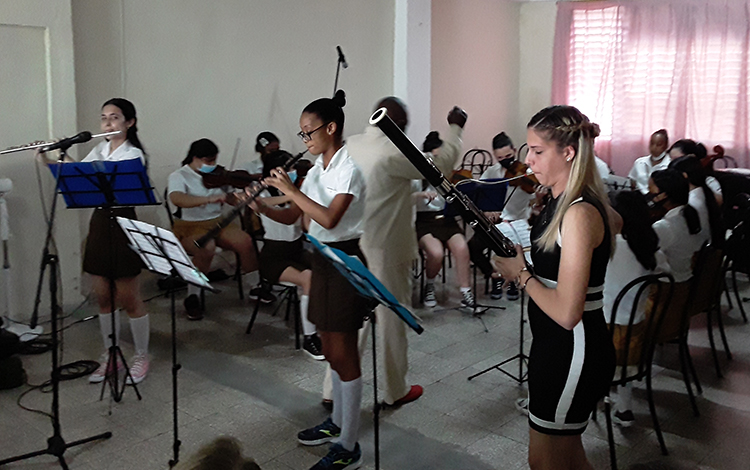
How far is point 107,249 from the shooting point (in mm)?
3506

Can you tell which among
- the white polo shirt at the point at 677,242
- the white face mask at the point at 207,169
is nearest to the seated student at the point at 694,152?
the white polo shirt at the point at 677,242

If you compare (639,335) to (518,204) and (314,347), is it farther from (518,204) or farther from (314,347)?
(518,204)

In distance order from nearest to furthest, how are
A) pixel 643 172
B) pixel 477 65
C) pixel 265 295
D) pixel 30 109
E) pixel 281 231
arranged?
1. pixel 281 231
2. pixel 30 109
3. pixel 265 295
4. pixel 643 172
5. pixel 477 65

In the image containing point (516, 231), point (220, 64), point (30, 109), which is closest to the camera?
point (516, 231)

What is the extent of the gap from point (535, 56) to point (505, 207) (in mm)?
4514

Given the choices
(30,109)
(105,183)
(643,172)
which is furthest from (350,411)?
(643,172)

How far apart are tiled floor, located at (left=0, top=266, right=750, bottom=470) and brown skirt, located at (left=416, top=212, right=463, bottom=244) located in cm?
106

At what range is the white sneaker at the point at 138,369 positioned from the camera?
3691 mm

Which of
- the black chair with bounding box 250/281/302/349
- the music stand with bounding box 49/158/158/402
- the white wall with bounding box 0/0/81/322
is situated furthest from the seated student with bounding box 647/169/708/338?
the white wall with bounding box 0/0/81/322

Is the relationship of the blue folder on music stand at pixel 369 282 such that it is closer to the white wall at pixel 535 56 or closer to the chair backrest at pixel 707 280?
the chair backrest at pixel 707 280

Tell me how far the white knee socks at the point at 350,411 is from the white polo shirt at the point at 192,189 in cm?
273

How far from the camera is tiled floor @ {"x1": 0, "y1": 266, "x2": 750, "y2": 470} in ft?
9.57

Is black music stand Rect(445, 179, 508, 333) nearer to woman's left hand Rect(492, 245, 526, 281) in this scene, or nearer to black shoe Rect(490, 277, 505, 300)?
black shoe Rect(490, 277, 505, 300)

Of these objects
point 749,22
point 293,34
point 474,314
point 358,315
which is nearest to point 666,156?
point 749,22
